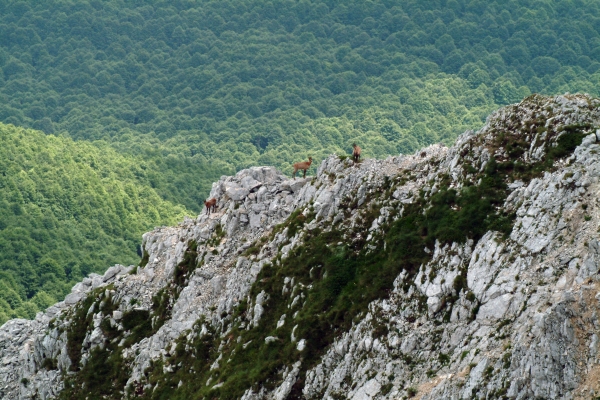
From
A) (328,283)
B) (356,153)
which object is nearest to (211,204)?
(356,153)

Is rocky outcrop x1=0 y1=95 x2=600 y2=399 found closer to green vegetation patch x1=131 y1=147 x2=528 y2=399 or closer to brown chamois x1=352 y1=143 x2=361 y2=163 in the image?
green vegetation patch x1=131 y1=147 x2=528 y2=399

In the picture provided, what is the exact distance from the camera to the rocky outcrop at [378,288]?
48.4m

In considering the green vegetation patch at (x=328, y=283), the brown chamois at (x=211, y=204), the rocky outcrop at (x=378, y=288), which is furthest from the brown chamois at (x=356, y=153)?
the brown chamois at (x=211, y=204)

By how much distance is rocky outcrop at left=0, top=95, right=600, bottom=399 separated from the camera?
48.4 m

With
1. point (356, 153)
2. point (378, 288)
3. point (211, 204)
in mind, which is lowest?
point (378, 288)

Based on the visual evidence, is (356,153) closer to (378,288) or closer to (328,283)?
(328,283)

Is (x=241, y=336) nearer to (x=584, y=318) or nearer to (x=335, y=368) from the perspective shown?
(x=335, y=368)

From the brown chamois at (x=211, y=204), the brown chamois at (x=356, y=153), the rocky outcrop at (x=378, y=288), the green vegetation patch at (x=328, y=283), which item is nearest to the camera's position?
the rocky outcrop at (x=378, y=288)

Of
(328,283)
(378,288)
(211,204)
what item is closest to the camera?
(378,288)

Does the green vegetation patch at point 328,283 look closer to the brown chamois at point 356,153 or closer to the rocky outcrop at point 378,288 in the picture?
the rocky outcrop at point 378,288

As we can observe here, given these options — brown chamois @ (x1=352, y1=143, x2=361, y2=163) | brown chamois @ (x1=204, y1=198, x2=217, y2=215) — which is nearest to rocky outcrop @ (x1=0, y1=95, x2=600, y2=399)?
brown chamois @ (x1=204, y1=198, x2=217, y2=215)

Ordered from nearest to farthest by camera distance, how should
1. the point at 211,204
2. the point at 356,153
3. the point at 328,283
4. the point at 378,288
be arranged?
1. the point at 378,288
2. the point at 328,283
3. the point at 356,153
4. the point at 211,204

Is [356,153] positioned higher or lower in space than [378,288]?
higher

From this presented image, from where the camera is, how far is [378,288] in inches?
2295
